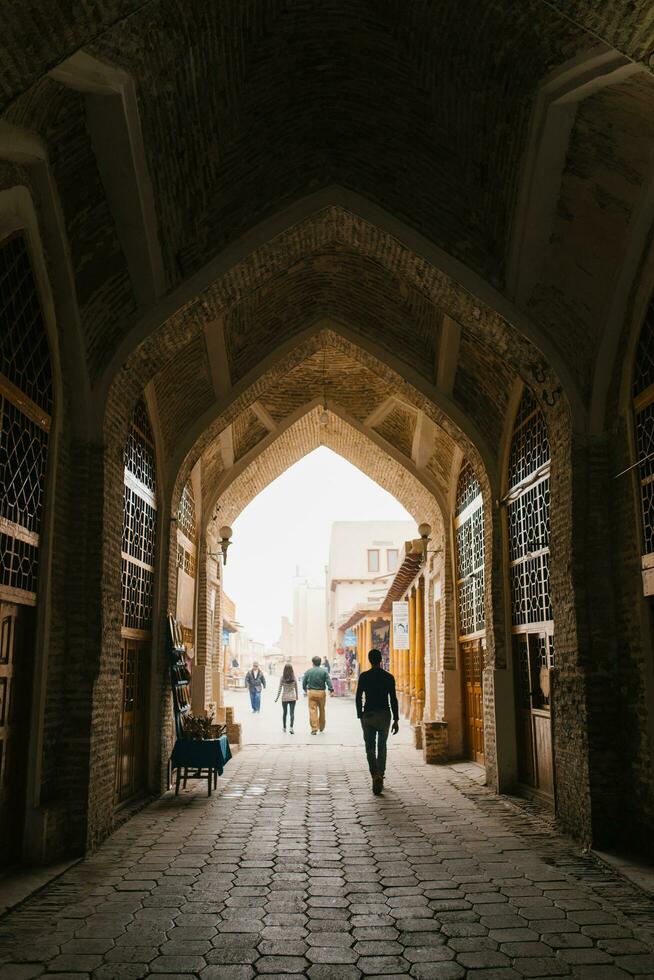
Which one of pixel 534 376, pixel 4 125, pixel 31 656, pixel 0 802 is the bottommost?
pixel 0 802

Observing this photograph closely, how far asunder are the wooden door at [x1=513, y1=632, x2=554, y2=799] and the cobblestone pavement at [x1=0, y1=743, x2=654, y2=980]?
0.56m

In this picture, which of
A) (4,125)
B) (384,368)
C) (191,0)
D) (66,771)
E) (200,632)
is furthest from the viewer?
(200,632)

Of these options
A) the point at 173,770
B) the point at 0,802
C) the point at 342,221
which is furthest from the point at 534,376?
the point at 173,770

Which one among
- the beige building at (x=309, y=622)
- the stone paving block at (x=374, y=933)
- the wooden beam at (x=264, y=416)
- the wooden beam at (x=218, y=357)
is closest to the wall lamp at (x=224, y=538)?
the wooden beam at (x=264, y=416)

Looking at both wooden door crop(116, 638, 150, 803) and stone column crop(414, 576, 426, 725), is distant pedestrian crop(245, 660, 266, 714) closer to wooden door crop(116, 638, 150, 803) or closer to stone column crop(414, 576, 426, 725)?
stone column crop(414, 576, 426, 725)

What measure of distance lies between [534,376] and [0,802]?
555 centimetres

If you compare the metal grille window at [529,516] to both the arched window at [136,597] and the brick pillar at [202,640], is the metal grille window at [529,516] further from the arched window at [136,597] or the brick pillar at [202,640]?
the brick pillar at [202,640]

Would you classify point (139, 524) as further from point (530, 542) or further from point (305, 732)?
point (305, 732)

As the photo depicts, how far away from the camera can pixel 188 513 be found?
12336 mm

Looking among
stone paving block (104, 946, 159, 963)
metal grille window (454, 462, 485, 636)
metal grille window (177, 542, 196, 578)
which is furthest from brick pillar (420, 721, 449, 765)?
stone paving block (104, 946, 159, 963)

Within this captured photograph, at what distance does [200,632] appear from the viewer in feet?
43.0

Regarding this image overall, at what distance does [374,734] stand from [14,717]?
4.69m

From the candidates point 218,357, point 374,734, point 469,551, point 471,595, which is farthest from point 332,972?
point 469,551

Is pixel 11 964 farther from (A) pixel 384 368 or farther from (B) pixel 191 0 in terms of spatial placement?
(A) pixel 384 368
